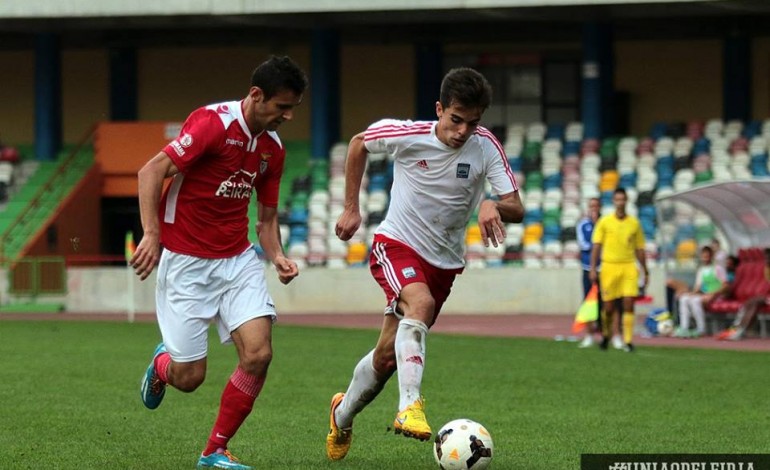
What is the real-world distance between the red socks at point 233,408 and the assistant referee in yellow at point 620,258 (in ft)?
37.1

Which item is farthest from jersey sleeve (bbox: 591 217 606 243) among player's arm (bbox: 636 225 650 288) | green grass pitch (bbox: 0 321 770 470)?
green grass pitch (bbox: 0 321 770 470)

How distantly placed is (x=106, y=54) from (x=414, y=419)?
1326 inches

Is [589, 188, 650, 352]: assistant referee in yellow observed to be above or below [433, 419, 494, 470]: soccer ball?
above

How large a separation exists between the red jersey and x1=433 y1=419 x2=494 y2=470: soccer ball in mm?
1576

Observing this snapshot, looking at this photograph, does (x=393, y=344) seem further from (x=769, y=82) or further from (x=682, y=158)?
(x=769, y=82)

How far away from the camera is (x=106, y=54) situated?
4003cm

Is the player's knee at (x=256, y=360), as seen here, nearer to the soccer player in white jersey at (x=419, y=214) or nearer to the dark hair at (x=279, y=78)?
the soccer player in white jersey at (x=419, y=214)

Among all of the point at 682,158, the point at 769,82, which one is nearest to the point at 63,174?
the point at 682,158

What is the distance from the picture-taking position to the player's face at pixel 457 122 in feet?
26.4

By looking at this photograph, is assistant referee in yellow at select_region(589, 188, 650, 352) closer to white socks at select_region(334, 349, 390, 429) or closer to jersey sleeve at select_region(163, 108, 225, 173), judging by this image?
white socks at select_region(334, 349, 390, 429)

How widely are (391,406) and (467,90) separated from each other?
16.1 feet

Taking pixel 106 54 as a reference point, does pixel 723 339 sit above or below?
below

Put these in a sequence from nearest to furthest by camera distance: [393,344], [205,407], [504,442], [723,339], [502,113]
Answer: [393,344]
[504,442]
[205,407]
[723,339]
[502,113]

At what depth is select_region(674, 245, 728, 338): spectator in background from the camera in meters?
23.5
